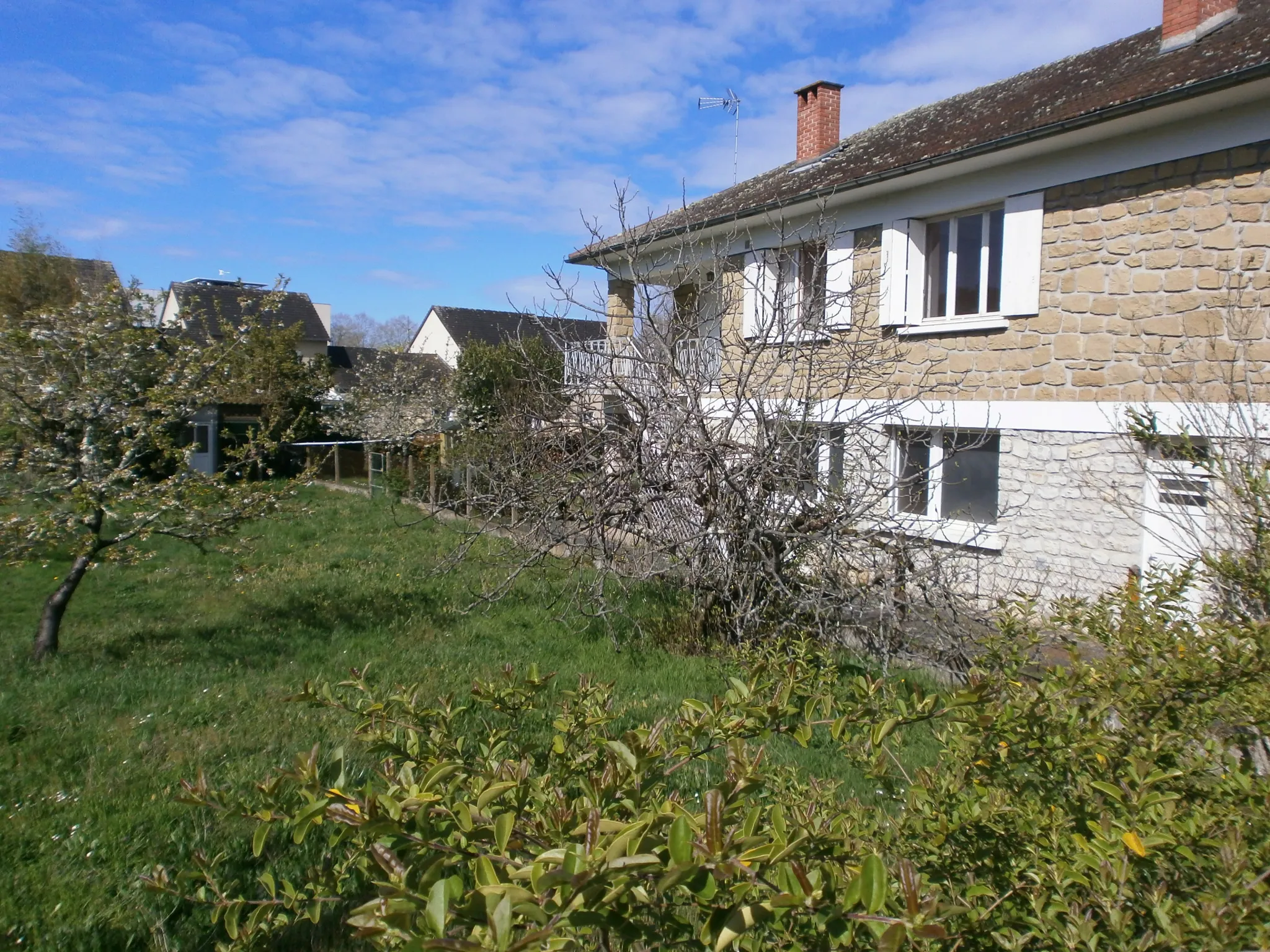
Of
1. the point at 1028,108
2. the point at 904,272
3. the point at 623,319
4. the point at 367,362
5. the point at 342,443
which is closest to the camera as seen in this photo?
the point at 623,319

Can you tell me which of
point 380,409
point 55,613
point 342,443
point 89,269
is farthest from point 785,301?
point 89,269

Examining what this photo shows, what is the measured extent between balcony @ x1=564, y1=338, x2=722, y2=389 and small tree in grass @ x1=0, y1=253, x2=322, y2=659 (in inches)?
122

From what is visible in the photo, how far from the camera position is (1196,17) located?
31.7 feet

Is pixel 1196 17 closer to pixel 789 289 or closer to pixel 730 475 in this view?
pixel 789 289

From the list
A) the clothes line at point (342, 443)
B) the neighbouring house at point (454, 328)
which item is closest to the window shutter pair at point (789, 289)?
the clothes line at point (342, 443)

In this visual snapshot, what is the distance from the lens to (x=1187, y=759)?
89.0 inches

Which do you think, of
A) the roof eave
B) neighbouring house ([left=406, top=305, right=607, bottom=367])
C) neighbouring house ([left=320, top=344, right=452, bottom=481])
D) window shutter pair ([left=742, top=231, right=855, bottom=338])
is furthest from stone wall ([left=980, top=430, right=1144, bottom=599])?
neighbouring house ([left=406, top=305, right=607, bottom=367])

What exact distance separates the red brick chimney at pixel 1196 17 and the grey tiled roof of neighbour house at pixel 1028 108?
130 millimetres

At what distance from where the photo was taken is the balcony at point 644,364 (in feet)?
22.3

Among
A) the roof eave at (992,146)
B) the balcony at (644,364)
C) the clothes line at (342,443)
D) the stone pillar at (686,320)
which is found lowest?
the clothes line at (342,443)

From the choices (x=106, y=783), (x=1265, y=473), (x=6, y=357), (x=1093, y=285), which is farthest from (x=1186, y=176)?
(x=6, y=357)

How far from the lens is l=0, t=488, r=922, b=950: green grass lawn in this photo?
148 inches

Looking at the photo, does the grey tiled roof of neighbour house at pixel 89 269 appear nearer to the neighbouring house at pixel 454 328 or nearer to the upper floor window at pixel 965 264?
the neighbouring house at pixel 454 328

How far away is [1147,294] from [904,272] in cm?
274
